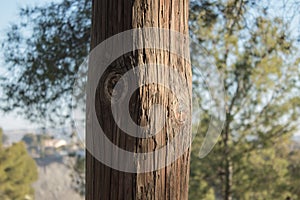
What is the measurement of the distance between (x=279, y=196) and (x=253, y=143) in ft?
1.78

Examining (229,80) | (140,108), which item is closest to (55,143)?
(229,80)

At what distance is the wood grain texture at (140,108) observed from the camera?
824 mm

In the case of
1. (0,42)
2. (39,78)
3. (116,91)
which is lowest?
(116,91)

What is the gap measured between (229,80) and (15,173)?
2950 millimetres

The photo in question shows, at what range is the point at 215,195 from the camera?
14.6 feet

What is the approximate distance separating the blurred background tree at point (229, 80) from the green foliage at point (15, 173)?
144 centimetres

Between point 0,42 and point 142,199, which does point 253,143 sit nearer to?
point 0,42

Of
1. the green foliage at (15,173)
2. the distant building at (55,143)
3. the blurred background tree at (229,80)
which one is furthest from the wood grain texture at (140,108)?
the green foliage at (15,173)

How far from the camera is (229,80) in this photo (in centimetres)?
402

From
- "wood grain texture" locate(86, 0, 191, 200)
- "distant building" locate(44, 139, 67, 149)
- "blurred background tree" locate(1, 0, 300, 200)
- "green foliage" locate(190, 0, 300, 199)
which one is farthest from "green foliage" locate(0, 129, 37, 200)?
"wood grain texture" locate(86, 0, 191, 200)

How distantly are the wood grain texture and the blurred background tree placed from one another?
58 cm

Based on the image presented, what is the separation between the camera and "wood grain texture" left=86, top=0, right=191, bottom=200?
0.82 meters

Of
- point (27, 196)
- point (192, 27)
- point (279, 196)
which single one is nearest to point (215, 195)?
point (279, 196)

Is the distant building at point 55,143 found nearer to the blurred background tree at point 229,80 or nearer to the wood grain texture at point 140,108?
the blurred background tree at point 229,80
